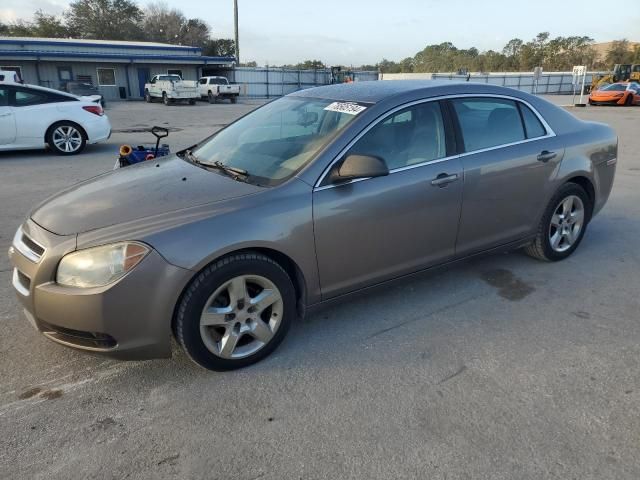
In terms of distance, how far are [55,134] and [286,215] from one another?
9.08m

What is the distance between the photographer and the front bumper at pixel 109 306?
97.0 inches

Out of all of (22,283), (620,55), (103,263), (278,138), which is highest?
(620,55)

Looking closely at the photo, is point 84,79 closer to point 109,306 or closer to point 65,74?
point 65,74

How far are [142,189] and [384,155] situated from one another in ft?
5.20

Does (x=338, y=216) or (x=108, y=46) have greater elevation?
(x=108, y=46)

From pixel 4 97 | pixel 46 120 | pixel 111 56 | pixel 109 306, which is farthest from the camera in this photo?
pixel 111 56

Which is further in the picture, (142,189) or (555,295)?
(555,295)

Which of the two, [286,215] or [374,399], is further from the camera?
[286,215]

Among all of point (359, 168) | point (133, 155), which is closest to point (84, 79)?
point (133, 155)

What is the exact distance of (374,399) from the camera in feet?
8.63

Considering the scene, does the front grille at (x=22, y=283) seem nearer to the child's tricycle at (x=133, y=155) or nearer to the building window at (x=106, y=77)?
the child's tricycle at (x=133, y=155)

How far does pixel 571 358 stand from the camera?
300 centimetres

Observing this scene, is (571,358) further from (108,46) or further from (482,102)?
(108,46)

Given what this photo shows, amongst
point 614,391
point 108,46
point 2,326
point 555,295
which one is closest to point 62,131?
point 2,326
